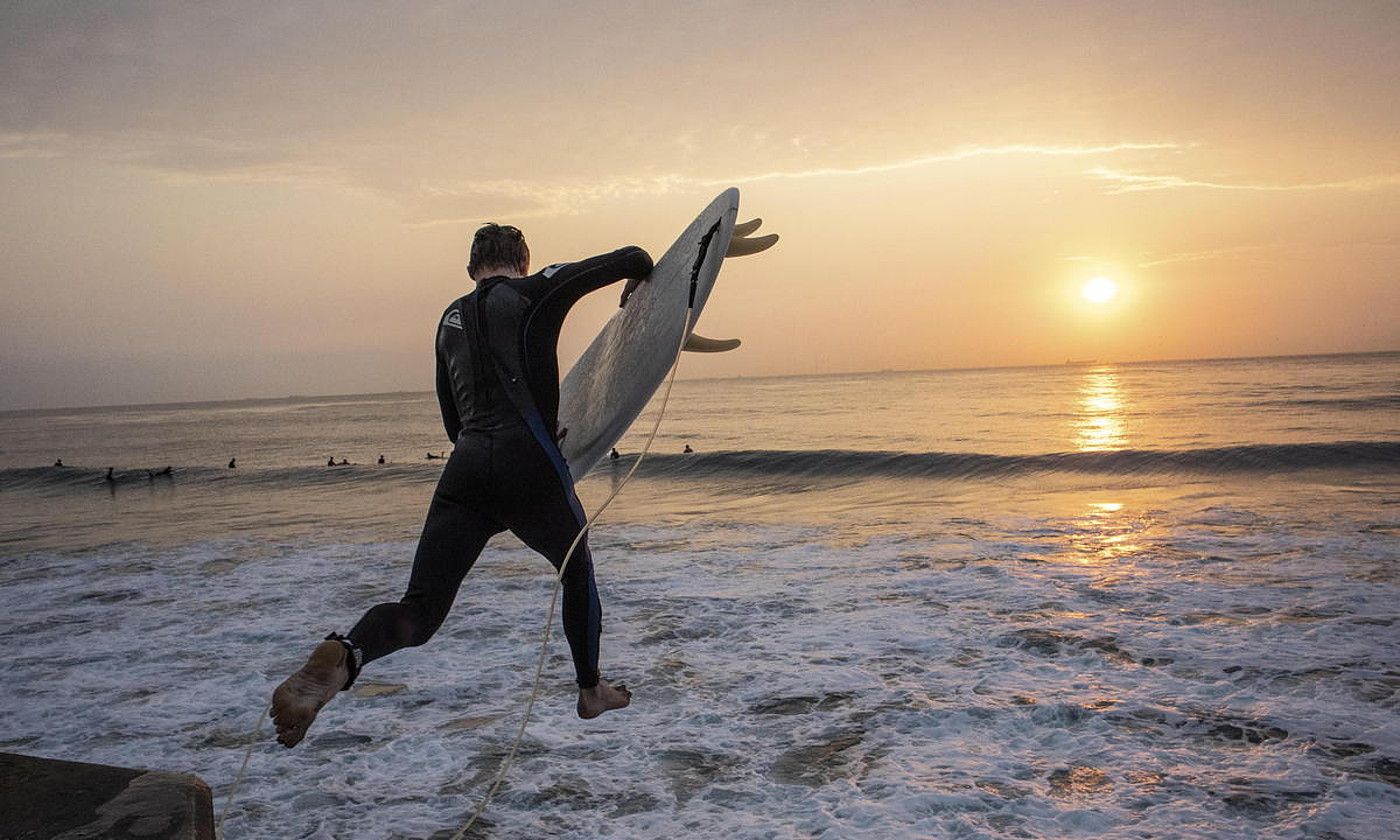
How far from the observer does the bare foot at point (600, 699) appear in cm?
374

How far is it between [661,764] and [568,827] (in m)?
0.71

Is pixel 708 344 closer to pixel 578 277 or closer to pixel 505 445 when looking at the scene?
pixel 578 277

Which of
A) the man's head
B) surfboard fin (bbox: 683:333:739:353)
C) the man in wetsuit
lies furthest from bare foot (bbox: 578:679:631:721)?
the man's head

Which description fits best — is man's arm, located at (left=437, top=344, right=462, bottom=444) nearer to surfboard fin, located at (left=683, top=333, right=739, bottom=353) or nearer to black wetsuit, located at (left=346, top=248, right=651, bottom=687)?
black wetsuit, located at (left=346, top=248, right=651, bottom=687)

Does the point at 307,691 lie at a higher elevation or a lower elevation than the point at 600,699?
higher

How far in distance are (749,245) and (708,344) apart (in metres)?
0.53

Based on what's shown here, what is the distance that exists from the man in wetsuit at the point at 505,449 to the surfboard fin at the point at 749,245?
610 mm

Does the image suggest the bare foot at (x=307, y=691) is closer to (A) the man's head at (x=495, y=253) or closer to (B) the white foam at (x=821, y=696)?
(B) the white foam at (x=821, y=696)

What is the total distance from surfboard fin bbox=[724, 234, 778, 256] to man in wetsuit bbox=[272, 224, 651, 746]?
24.0 inches

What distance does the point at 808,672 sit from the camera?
574 cm

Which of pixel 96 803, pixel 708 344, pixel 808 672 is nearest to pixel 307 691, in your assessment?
pixel 96 803

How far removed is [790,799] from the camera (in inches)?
156

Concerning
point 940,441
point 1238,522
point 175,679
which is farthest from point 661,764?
point 940,441

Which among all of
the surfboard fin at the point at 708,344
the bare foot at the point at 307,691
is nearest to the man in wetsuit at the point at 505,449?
the bare foot at the point at 307,691
